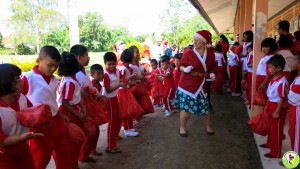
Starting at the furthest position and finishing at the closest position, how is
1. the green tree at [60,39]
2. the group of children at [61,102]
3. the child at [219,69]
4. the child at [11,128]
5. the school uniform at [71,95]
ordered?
the green tree at [60,39]
the child at [219,69]
the school uniform at [71,95]
the group of children at [61,102]
the child at [11,128]

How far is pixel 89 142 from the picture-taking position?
422cm

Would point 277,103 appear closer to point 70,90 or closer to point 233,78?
point 70,90

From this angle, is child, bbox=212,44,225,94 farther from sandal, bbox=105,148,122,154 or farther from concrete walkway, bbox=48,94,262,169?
sandal, bbox=105,148,122,154

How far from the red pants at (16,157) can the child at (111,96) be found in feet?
6.79

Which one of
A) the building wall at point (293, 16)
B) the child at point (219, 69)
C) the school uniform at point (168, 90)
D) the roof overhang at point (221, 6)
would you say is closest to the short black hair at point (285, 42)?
the school uniform at point (168, 90)

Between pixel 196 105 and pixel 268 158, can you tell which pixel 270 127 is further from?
pixel 196 105

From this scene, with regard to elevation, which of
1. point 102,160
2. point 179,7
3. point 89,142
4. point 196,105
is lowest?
point 102,160

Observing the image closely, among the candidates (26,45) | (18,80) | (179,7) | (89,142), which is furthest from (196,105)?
(179,7)

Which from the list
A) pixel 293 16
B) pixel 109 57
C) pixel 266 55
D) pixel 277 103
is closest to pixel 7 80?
pixel 109 57

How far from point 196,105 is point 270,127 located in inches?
59.9

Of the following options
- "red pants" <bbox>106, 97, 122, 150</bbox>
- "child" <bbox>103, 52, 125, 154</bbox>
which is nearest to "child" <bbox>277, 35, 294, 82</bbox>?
"child" <bbox>103, 52, 125, 154</bbox>

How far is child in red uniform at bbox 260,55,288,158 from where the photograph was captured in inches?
145

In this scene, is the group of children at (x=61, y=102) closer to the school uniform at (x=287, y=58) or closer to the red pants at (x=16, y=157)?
the red pants at (x=16, y=157)

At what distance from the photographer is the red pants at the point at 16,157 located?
2371 mm
